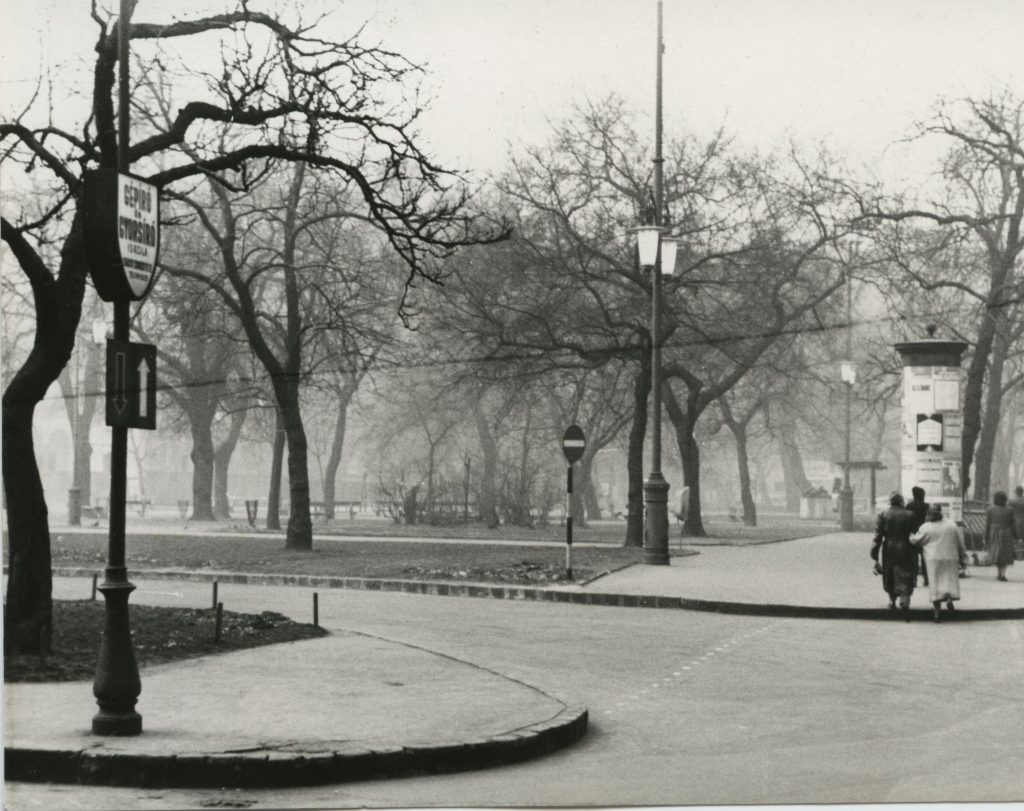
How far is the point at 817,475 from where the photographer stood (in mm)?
99938

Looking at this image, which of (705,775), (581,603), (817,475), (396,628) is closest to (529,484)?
(581,603)

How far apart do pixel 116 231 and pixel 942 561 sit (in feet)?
42.2

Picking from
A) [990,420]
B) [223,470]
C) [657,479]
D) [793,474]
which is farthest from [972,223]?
[793,474]

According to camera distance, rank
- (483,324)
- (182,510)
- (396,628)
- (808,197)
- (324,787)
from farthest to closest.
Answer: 1. (182,510)
2. (808,197)
3. (483,324)
4. (396,628)
5. (324,787)

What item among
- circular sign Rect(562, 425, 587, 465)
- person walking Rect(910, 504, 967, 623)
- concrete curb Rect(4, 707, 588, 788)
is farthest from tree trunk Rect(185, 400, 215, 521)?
concrete curb Rect(4, 707, 588, 788)

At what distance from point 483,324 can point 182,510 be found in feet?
70.1

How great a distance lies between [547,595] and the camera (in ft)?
69.8

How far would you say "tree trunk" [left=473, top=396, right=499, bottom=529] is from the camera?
43.7m

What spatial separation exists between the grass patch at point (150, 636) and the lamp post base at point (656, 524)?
12268 mm

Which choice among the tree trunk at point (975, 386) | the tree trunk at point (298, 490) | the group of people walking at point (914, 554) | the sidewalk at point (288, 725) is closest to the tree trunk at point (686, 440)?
the tree trunk at point (975, 386)

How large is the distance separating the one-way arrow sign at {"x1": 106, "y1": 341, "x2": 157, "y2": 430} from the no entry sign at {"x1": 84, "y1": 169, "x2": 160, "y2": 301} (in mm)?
334

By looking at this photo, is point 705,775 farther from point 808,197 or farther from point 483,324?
point 808,197

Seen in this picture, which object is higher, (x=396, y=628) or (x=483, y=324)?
(x=483, y=324)

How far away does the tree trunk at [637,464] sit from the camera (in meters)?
33.2
